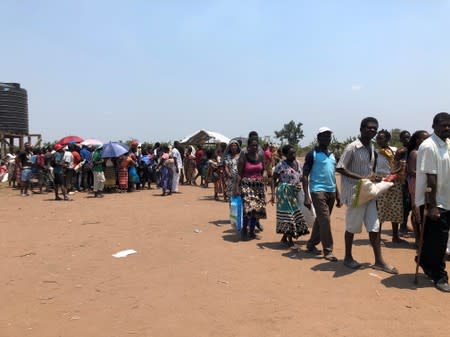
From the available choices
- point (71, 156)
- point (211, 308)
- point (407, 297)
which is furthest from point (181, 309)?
point (71, 156)

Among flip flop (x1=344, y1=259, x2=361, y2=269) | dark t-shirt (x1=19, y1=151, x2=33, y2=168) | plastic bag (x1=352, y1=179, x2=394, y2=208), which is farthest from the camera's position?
dark t-shirt (x1=19, y1=151, x2=33, y2=168)

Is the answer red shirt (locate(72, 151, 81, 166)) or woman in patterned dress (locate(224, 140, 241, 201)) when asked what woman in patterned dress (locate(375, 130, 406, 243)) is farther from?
red shirt (locate(72, 151, 81, 166))

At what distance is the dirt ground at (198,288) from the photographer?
12.9 feet

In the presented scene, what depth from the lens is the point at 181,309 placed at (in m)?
4.30

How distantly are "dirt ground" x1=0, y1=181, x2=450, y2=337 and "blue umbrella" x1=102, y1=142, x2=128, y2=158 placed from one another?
5873mm

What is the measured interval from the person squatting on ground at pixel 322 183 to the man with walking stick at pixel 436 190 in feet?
4.32

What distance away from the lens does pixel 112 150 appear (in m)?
14.1

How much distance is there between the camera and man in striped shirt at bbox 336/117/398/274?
539 centimetres

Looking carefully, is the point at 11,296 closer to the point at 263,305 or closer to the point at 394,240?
the point at 263,305

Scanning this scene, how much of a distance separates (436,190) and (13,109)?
2538 centimetres

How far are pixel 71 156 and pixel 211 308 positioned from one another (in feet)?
33.3

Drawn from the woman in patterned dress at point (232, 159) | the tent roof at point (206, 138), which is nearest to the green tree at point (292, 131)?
the tent roof at point (206, 138)

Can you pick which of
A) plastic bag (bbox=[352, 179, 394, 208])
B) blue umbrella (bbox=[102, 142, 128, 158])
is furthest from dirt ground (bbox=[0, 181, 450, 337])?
blue umbrella (bbox=[102, 142, 128, 158])

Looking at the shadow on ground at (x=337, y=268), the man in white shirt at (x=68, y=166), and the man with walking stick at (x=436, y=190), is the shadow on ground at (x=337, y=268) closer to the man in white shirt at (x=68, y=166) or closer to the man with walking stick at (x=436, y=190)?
the man with walking stick at (x=436, y=190)
